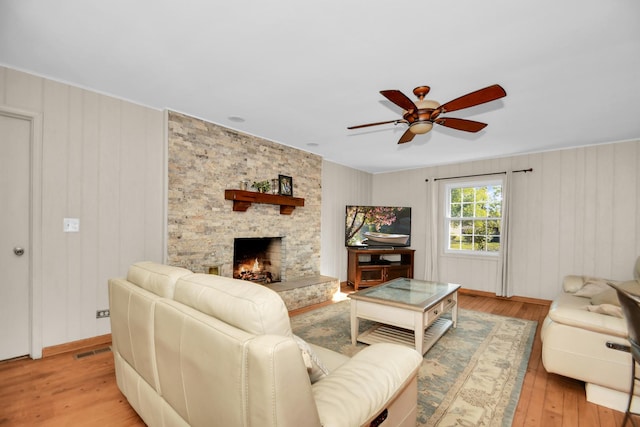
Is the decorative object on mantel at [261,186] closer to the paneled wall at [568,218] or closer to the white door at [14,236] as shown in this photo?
the white door at [14,236]

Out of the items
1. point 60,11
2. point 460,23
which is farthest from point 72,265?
point 460,23

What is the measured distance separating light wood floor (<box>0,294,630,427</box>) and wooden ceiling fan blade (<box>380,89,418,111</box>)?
2.15m

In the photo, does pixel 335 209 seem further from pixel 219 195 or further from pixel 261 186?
pixel 219 195

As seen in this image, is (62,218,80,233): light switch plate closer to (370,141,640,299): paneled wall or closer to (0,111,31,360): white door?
(0,111,31,360): white door

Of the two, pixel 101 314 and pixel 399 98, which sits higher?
pixel 399 98

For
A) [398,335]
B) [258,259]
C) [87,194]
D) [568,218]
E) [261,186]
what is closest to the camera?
[87,194]

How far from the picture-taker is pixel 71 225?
8.51 ft

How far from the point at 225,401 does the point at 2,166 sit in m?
2.83

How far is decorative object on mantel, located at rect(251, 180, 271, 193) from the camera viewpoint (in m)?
3.92

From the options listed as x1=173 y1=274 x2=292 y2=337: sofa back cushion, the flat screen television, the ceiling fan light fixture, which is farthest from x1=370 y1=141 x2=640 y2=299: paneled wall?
x1=173 y1=274 x2=292 y2=337: sofa back cushion

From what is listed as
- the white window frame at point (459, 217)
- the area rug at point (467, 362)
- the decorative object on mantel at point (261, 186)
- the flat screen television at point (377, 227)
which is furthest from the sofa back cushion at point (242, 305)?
the white window frame at point (459, 217)


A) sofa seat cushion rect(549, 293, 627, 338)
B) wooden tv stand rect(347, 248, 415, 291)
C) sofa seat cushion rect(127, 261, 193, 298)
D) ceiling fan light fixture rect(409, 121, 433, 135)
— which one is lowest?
wooden tv stand rect(347, 248, 415, 291)

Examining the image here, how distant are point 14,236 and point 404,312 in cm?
335

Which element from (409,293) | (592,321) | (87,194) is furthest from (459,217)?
(87,194)
